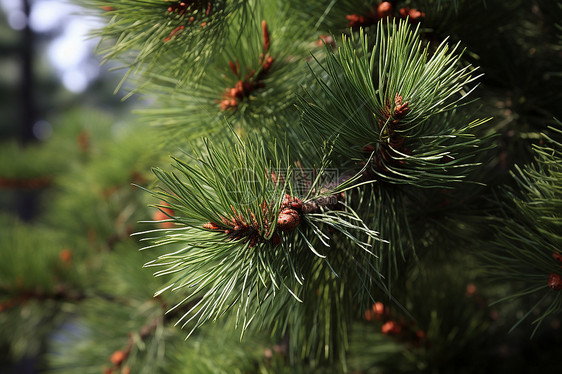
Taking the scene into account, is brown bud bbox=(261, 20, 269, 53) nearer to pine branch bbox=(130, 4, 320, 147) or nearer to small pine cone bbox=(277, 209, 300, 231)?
pine branch bbox=(130, 4, 320, 147)

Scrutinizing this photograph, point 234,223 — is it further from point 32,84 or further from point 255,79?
point 32,84

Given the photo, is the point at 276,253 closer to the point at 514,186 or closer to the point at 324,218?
the point at 324,218

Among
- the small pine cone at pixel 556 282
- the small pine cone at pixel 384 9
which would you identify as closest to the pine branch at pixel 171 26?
the small pine cone at pixel 384 9

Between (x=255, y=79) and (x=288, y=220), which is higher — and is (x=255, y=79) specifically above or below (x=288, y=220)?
above

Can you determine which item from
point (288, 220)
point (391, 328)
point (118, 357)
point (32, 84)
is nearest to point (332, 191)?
point (288, 220)

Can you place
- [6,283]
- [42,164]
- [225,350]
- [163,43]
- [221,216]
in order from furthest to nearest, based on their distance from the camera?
[42,164]
[6,283]
[225,350]
[163,43]
[221,216]

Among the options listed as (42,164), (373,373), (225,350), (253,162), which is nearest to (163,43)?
(253,162)

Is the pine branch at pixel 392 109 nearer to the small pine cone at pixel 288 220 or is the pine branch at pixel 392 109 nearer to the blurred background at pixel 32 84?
the small pine cone at pixel 288 220
